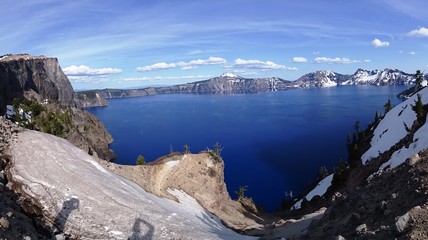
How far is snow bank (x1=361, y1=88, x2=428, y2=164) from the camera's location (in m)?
73.3

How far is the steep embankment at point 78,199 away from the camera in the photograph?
22812 millimetres

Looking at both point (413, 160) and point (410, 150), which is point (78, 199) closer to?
point (413, 160)

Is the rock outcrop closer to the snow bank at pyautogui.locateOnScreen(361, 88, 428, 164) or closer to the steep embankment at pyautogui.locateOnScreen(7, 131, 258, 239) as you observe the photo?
the steep embankment at pyautogui.locateOnScreen(7, 131, 258, 239)

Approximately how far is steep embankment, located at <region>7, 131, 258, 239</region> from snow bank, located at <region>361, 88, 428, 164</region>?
186 feet

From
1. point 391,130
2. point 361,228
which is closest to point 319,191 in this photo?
point 391,130

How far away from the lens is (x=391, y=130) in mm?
79375

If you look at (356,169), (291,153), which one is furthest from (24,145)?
(291,153)

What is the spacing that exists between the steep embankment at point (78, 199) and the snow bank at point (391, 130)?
186 feet

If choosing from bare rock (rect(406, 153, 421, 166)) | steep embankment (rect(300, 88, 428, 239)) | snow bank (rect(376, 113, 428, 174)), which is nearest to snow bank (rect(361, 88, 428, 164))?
snow bank (rect(376, 113, 428, 174))

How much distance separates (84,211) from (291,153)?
13135cm

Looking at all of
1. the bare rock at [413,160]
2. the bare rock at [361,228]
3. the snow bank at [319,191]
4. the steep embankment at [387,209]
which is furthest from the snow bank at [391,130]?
the bare rock at [361,228]

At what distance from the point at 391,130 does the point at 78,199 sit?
71.1 m

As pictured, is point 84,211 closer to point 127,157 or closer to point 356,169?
point 356,169

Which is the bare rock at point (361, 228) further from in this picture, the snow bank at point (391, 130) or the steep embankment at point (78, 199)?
the snow bank at point (391, 130)
